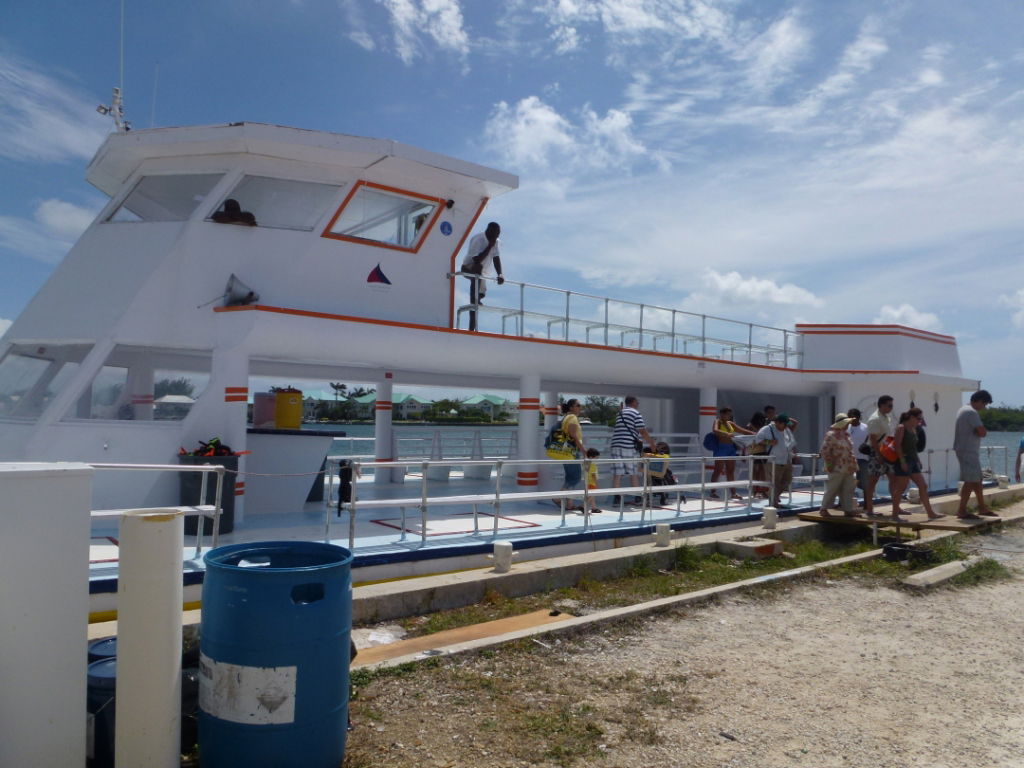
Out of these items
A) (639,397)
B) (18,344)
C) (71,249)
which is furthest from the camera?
(639,397)

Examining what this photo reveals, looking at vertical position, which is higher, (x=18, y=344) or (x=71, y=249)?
(x=71, y=249)

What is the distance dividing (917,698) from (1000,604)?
10.3 ft

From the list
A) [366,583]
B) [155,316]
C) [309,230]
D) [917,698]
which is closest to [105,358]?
[155,316]

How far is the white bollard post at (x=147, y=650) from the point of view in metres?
3.15

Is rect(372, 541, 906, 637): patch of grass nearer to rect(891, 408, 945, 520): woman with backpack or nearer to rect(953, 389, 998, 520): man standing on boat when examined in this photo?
rect(891, 408, 945, 520): woman with backpack

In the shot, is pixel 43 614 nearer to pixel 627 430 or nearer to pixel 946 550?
pixel 627 430

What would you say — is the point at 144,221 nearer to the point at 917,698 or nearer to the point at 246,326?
the point at 246,326


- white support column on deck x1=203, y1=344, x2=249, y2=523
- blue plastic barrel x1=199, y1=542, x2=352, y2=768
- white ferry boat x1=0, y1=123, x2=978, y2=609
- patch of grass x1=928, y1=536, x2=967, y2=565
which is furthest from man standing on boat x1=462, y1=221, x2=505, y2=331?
blue plastic barrel x1=199, y1=542, x2=352, y2=768

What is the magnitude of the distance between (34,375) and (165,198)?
2.53 meters

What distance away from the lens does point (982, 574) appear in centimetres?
799

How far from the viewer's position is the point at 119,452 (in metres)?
8.06

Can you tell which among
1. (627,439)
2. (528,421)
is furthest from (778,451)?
(528,421)

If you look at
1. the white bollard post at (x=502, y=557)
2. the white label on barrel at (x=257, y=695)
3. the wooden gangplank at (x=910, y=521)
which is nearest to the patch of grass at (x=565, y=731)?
the white label on barrel at (x=257, y=695)

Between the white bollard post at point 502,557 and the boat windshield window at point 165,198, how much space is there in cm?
556
